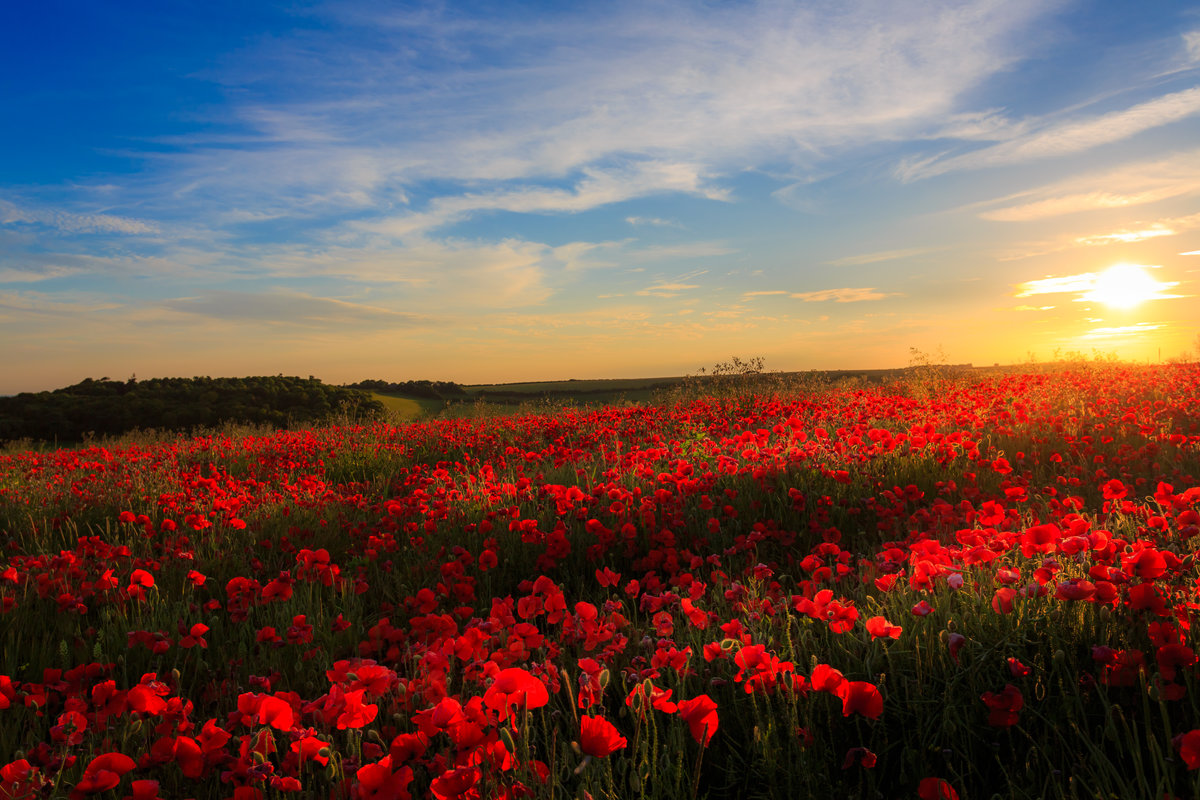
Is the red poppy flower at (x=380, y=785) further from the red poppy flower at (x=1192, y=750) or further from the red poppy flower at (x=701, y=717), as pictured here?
the red poppy flower at (x=1192, y=750)

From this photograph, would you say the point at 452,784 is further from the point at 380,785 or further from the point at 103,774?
the point at 103,774

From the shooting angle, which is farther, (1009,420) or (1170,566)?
(1009,420)

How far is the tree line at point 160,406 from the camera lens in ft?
72.4

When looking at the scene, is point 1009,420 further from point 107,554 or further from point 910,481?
point 107,554

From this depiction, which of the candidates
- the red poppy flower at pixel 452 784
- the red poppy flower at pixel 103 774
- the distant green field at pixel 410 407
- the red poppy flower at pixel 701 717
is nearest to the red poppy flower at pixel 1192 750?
the red poppy flower at pixel 701 717

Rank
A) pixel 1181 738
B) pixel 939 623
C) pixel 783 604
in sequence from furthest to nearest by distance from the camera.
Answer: pixel 783 604, pixel 939 623, pixel 1181 738

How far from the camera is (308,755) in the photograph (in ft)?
6.13

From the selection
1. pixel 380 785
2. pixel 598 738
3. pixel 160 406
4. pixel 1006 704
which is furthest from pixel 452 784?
pixel 160 406

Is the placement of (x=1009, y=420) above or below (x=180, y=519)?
above

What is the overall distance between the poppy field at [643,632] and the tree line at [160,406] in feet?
51.5

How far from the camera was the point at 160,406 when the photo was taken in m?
22.9

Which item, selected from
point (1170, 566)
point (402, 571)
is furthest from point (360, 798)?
point (402, 571)

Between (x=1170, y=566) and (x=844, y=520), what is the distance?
299 cm

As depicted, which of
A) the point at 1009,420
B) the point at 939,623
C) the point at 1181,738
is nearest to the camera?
the point at 1181,738
